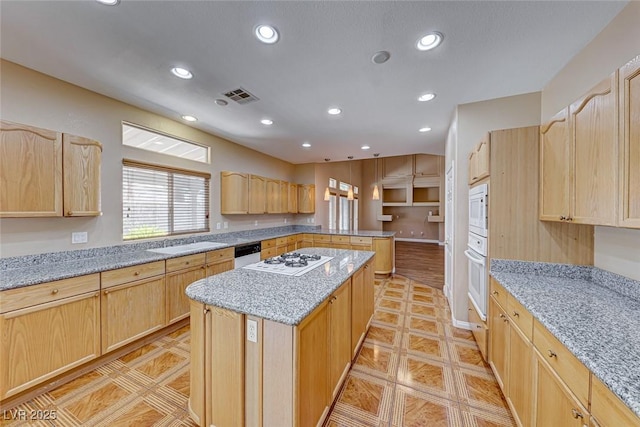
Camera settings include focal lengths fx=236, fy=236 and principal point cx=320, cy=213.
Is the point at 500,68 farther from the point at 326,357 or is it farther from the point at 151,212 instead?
the point at 151,212

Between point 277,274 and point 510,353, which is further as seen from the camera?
point 277,274

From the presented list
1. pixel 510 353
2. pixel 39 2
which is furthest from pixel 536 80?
pixel 39 2

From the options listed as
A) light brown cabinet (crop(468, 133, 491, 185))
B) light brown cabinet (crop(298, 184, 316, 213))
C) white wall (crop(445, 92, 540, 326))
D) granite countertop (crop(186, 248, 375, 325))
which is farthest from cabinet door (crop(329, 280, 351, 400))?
light brown cabinet (crop(298, 184, 316, 213))

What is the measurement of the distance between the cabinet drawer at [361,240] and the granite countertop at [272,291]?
3.10m

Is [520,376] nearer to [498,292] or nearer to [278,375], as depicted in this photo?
[498,292]

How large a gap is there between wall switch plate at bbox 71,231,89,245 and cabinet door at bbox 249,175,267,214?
94.9 inches

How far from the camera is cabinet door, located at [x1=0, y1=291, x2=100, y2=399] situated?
1.69 m

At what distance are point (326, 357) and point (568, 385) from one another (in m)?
1.19

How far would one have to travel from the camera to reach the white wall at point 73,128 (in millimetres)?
2090

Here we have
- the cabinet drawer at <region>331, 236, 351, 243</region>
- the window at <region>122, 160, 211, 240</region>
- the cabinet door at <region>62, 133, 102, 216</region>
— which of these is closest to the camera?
the cabinet door at <region>62, 133, 102, 216</region>

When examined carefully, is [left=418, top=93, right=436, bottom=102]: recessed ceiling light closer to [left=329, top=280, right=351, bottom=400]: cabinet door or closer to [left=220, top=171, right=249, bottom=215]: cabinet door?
[left=329, top=280, right=351, bottom=400]: cabinet door

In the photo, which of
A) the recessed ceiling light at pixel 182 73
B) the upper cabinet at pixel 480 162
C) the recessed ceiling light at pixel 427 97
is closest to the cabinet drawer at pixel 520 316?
the upper cabinet at pixel 480 162

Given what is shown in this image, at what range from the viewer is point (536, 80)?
229cm

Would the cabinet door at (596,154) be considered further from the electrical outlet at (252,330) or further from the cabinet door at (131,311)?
the cabinet door at (131,311)
